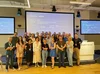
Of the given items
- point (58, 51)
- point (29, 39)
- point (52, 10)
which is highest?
point (52, 10)

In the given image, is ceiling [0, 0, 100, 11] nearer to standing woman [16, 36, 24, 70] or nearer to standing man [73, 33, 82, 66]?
standing man [73, 33, 82, 66]

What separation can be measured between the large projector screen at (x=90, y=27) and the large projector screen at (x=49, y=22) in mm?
1019

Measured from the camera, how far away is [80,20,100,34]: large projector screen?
12234mm

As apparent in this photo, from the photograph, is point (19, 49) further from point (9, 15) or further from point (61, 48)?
point (9, 15)

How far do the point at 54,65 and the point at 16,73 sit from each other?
2212 millimetres

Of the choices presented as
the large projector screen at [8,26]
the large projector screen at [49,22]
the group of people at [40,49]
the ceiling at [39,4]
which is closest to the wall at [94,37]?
the ceiling at [39,4]

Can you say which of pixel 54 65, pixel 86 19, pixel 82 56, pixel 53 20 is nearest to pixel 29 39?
pixel 54 65

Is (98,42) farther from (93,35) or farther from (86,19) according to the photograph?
(86,19)

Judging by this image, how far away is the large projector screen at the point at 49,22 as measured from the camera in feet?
36.1

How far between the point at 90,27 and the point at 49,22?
3292 mm

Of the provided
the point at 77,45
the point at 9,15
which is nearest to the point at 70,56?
the point at 77,45

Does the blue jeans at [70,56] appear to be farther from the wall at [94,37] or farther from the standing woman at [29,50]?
the wall at [94,37]

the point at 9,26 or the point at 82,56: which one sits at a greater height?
the point at 9,26

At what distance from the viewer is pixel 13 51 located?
7.45 meters
